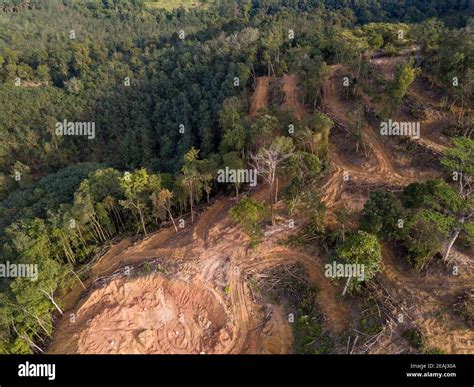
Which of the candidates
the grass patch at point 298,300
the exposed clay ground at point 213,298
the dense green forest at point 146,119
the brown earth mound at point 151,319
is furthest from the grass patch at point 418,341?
the brown earth mound at point 151,319

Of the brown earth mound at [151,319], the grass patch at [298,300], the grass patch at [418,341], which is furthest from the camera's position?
the brown earth mound at [151,319]

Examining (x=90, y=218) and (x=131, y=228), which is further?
(x=131, y=228)

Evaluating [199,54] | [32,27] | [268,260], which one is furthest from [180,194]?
[32,27]

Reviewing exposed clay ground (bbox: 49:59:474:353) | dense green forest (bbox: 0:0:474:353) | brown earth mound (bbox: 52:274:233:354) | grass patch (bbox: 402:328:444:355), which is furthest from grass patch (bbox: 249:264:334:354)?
dense green forest (bbox: 0:0:474:353)

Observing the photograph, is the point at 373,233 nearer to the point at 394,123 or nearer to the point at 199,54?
the point at 394,123

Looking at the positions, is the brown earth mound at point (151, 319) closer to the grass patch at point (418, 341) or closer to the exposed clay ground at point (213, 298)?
the exposed clay ground at point (213, 298)

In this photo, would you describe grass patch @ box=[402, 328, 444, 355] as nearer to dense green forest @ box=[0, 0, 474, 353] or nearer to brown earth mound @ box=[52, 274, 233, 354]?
dense green forest @ box=[0, 0, 474, 353]

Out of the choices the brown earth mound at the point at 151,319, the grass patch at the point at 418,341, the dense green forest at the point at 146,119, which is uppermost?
the dense green forest at the point at 146,119

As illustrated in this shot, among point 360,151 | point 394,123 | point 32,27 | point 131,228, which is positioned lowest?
point 131,228
